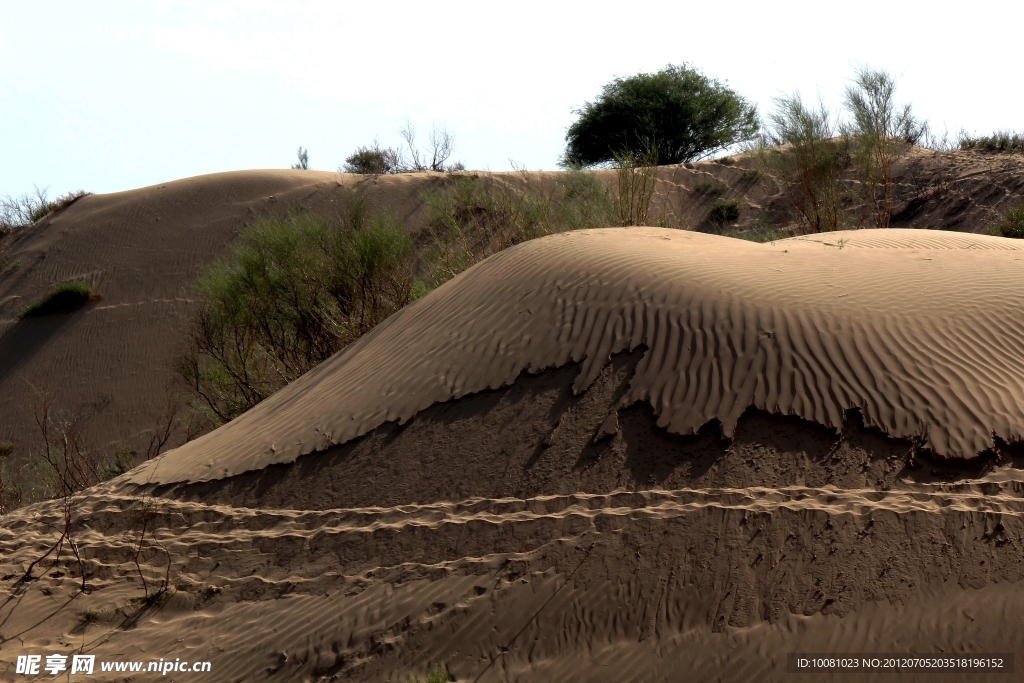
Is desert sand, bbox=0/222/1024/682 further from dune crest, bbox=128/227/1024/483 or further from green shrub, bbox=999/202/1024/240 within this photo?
green shrub, bbox=999/202/1024/240

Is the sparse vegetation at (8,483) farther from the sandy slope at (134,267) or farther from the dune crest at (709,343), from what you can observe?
the dune crest at (709,343)

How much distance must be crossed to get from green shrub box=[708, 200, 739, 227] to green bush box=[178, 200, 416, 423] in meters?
8.56

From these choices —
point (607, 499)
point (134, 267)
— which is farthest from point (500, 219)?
point (134, 267)

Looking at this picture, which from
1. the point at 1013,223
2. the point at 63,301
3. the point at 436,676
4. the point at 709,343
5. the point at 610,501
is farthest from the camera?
the point at 63,301

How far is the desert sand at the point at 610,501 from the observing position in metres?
5.25

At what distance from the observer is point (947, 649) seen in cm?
493

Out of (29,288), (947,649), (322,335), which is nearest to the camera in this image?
(947,649)

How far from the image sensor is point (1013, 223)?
14.6m

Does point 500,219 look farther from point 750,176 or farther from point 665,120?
point 665,120

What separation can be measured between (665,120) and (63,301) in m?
17.7

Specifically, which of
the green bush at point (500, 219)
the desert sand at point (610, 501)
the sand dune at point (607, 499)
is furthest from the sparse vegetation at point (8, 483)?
the green bush at point (500, 219)

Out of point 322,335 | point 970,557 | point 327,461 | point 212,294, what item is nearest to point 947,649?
point 970,557

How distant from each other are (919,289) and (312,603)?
5.40 m

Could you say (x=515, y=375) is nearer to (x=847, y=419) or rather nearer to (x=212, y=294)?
(x=847, y=419)
